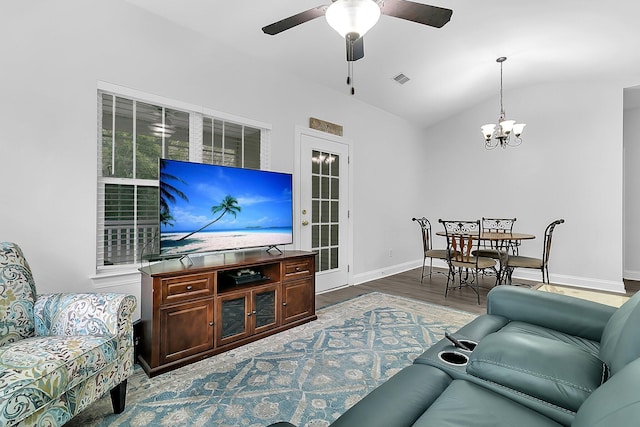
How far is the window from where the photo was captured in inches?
100

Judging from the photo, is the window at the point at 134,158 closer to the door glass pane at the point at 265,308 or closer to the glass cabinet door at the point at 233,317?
the glass cabinet door at the point at 233,317

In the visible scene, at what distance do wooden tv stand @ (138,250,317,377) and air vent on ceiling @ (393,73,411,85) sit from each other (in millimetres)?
2841

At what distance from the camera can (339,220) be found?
15.1 ft

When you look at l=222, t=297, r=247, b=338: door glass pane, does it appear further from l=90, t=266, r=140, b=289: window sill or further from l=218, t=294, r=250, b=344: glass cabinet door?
l=90, t=266, r=140, b=289: window sill

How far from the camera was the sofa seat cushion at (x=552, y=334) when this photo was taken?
1.54 meters

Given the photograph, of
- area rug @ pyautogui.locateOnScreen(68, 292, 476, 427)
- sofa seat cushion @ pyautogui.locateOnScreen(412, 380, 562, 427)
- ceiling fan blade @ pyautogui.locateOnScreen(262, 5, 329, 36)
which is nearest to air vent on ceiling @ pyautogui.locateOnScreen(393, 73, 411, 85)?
ceiling fan blade @ pyautogui.locateOnScreen(262, 5, 329, 36)

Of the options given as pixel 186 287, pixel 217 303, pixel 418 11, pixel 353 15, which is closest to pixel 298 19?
pixel 353 15

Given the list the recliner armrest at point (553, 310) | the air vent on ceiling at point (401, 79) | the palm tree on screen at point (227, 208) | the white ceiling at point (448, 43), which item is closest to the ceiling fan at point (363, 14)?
the white ceiling at point (448, 43)

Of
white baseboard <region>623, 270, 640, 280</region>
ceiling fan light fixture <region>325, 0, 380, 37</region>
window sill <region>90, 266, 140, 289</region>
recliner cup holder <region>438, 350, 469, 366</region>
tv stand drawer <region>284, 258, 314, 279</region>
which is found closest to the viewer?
recliner cup holder <region>438, 350, 469, 366</region>

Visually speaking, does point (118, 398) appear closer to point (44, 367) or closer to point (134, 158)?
point (44, 367)

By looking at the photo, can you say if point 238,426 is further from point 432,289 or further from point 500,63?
point 500,63

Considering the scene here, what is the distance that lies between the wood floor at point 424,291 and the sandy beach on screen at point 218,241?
1.09 m

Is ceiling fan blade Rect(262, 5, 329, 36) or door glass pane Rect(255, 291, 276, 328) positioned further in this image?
door glass pane Rect(255, 291, 276, 328)

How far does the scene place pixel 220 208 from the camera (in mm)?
2789
